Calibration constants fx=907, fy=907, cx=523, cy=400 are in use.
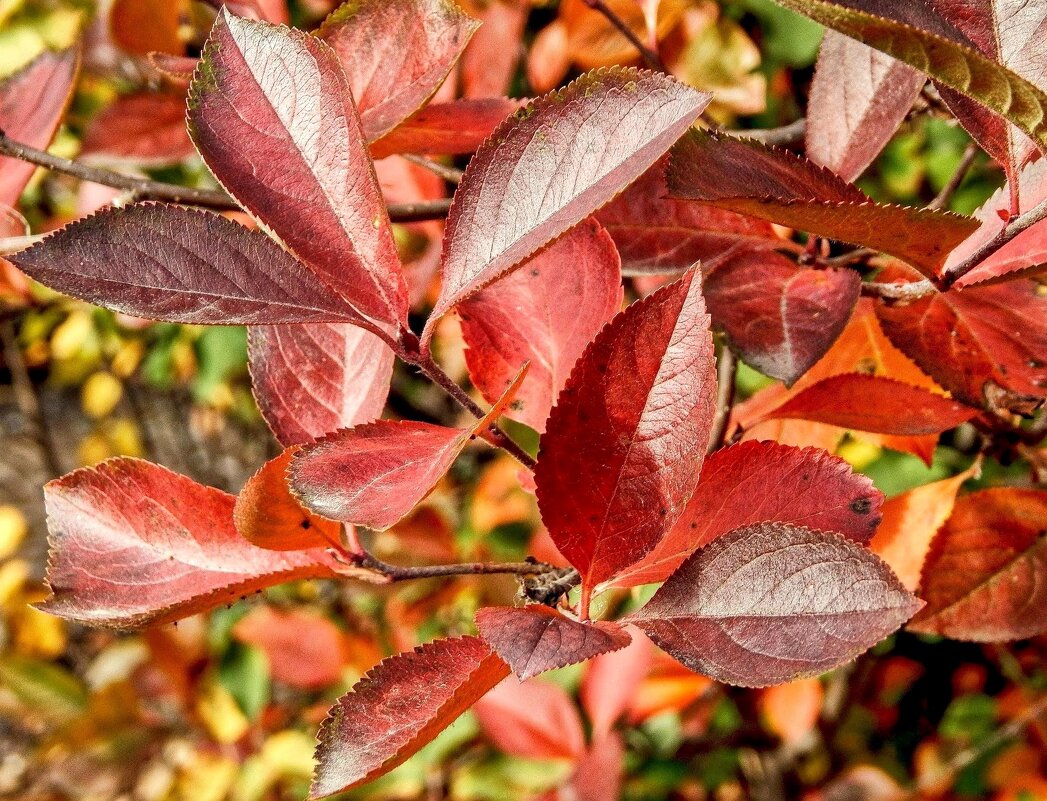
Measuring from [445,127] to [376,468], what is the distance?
31 cm

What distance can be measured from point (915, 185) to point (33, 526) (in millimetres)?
3567

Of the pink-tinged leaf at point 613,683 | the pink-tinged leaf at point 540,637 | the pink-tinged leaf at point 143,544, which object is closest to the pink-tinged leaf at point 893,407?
the pink-tinged leaf at point 540,637

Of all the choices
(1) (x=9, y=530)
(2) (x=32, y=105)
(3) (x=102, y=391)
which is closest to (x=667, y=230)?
(2) (x=32, y=105)

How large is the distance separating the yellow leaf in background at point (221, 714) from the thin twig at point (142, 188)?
1.11 meters

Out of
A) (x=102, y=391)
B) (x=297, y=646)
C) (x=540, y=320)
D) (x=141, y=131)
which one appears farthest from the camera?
(x=102, y=391)

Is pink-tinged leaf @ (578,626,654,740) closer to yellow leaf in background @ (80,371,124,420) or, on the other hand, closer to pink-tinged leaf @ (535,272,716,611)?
pink-tinged leaf @ (535,272,716,611)

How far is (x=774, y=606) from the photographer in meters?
0.43

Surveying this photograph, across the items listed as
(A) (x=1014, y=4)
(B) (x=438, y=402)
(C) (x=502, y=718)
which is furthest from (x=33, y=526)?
(A) (x=1014, y=4)

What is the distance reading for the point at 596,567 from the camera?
477 millimetres

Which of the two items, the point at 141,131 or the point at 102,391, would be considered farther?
the point at 102,391

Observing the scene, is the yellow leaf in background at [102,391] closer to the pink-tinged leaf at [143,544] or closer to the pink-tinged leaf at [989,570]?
the pink-tinged leaf at [143,544]

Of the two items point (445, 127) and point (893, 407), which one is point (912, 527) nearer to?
point (893, 407)

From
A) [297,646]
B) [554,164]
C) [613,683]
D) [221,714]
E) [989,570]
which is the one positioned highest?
[554,164]

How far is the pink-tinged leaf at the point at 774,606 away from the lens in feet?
1.34
